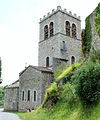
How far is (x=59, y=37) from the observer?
32.4 metres

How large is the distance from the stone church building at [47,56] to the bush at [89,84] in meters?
14.7

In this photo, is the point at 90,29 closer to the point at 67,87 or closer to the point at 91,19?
the point at 91,19

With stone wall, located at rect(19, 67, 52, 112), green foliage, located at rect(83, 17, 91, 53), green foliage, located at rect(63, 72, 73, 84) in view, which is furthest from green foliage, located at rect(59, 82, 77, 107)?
stone wall, located at rect(19, 67, 52, 112)

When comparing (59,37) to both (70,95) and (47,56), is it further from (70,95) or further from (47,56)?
(70,95)

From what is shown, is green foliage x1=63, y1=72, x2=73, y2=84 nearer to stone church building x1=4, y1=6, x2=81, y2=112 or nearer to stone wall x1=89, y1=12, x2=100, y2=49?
stone wall x1=89, y1=12, x2=100, y2=49

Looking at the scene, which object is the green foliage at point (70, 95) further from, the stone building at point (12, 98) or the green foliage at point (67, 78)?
the stone building at point (12, 98)

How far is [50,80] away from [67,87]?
13025mm

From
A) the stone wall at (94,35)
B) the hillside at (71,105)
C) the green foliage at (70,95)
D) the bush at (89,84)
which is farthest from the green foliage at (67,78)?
the bush at (89,84)

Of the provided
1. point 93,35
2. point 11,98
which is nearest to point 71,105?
point 93,35

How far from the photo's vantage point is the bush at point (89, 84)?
8.91 m

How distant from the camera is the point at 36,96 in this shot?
945 inches

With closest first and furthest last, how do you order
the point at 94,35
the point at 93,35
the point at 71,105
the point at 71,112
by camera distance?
the point at 71,112 → the point at 71,105 → the point at 94,35 → the point at 93,35

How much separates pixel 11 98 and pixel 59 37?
14.5 m

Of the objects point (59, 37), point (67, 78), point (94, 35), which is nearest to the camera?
point (67, 78)
